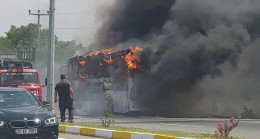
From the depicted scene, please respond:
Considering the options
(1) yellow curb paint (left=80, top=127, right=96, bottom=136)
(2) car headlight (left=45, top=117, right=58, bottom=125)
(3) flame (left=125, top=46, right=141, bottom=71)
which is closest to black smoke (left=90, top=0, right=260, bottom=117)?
(3) flame (left=125, top=46, right=141, bottom=71)

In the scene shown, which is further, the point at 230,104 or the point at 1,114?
the point at 230,104

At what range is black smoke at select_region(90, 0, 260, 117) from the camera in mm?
25203

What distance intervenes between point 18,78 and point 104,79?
4984mm

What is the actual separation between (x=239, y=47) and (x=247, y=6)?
242 centimetres

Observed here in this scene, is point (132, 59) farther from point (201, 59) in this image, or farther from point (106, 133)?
point (106, 133)

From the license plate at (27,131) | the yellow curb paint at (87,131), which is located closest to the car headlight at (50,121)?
the license plate at (27,131)

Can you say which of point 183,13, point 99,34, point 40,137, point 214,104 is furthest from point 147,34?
point 40,137

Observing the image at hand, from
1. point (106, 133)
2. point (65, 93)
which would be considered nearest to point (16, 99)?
point (106, 133)

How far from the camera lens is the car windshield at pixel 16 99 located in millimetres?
11087

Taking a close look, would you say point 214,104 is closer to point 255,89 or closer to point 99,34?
point 255,89

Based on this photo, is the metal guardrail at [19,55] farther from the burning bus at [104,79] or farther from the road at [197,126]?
the road at [197,126]

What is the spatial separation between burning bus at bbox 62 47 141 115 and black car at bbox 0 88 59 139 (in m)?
12.5

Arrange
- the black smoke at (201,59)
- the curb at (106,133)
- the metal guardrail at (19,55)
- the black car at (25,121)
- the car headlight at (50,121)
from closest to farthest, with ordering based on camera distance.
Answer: the black car at (25,121), the car headlight at (50,121), the curb at (106,133), the black smoke at (201,59), the metal guardrail at (19,55)

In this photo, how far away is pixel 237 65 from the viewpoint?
26094mm
